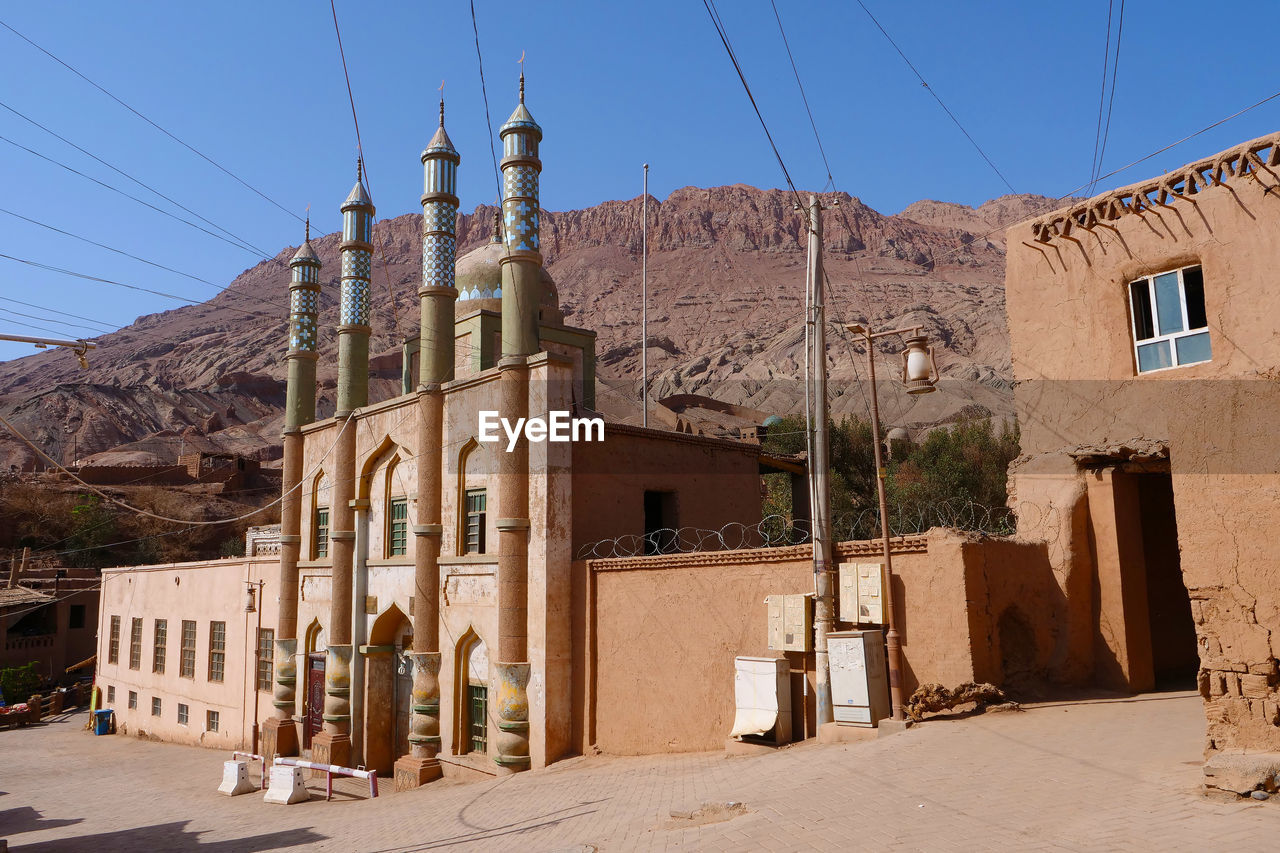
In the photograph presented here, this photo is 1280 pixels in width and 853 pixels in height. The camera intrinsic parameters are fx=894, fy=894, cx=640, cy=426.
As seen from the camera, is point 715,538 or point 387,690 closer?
Answer: point 715,538

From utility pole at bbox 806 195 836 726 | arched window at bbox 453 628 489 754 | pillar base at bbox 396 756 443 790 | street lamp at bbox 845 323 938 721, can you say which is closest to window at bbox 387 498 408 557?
arched window at bbox 453 628 489 754

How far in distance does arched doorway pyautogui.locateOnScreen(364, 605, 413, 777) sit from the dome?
9.15 meters

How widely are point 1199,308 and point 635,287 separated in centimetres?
13018

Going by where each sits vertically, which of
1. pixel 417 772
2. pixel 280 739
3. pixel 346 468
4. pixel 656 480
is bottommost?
pixel 280 739

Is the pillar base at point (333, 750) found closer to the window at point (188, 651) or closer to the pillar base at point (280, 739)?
the pillar base at point (280, 739)

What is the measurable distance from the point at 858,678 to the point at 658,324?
11373 cm

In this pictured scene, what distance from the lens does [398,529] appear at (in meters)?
21.8

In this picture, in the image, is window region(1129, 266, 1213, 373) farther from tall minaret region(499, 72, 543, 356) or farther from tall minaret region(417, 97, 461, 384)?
tall minaret region(417, 97, 461, 384)

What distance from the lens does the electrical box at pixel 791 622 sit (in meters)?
13.5

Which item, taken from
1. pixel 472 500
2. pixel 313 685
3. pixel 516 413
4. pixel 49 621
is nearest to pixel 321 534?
pixel 313 685

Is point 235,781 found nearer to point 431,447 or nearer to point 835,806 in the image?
point 431,447

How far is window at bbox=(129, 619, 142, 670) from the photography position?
3244 centimetres

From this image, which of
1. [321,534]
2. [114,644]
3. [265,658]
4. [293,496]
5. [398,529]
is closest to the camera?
[398,529]

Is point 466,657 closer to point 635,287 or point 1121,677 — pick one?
point 1121,677
